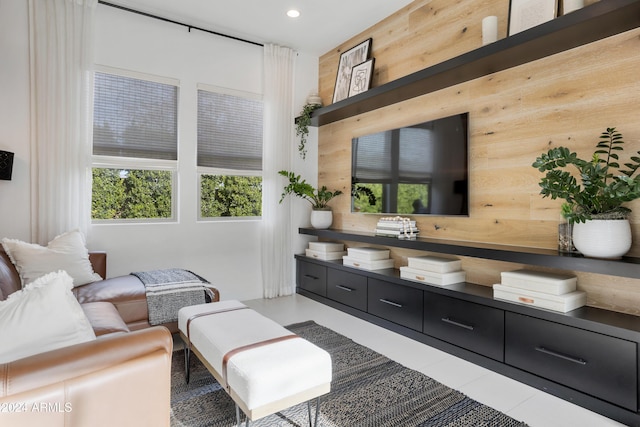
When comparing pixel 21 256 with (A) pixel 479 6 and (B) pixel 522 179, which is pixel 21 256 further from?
(A) pixel 479 6

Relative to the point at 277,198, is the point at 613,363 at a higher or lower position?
lower

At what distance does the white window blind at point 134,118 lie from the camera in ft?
10.7

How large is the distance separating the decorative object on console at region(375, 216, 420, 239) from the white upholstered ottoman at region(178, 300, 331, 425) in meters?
1.67

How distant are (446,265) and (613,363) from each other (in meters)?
1.12

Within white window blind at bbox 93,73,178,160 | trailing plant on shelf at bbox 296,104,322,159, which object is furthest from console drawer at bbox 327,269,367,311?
white window blind at bbox 93,73,178,160

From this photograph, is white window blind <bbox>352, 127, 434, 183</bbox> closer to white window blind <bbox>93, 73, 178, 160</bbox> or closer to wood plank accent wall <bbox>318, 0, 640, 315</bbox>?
wood plank accent wall <bbox>318, 0, 640, 315</bbox>

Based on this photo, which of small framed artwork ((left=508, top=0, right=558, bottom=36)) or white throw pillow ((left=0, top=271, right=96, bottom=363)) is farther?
small framed artwork ((left=508, top=0, right=558, bottom=36))

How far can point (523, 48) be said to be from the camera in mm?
2279

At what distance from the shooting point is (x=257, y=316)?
6.68ft

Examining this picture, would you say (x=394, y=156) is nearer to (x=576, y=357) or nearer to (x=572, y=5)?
(x=572, y=5)

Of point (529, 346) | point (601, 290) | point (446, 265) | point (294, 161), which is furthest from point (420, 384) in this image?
point (294, 161)

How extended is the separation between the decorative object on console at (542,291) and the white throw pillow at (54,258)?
9.33ft

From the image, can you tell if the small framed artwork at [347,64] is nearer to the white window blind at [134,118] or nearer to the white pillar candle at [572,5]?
the white window blind at [134,118]

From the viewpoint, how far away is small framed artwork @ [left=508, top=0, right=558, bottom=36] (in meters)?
2.29
